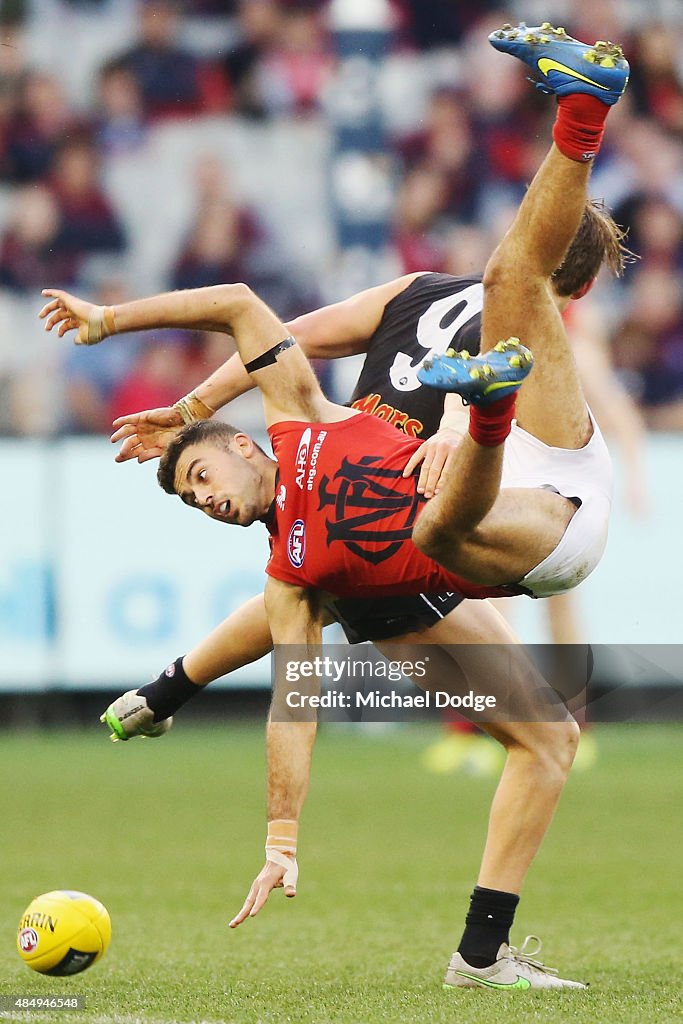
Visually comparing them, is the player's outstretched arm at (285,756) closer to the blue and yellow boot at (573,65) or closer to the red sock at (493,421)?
the red sock at (493,421)

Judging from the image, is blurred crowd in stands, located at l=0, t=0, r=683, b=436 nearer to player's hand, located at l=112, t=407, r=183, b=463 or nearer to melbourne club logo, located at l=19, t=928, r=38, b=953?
player's hand, located at l=112, t=407, r=183, b=463

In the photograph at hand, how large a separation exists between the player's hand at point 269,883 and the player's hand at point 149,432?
1.66 meters

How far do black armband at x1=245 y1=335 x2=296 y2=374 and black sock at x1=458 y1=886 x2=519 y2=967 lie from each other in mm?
1717

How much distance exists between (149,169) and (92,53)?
1.09m

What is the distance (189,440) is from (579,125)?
154 cm

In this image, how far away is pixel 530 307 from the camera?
4926 mm

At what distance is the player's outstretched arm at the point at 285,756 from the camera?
451 cm

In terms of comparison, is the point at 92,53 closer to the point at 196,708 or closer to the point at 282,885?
the point at 196,708

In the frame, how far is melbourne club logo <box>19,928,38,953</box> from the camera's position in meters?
4.66

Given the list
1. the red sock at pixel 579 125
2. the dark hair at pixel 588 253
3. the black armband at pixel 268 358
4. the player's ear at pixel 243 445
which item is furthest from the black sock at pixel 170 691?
the red sock at pixel 579 125

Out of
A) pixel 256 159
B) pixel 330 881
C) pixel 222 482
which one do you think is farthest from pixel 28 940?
pixel 256 159

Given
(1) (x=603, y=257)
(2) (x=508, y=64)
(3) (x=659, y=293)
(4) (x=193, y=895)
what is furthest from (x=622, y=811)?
(2) (x=508, y=64)

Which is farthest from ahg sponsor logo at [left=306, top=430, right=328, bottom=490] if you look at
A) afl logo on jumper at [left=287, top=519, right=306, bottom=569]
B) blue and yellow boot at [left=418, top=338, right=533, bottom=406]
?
blue and yellow boot at [left=418, top=338, right=533, bottom=406]

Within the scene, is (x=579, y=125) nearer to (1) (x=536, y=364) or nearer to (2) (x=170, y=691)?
(1) (x=536, y=364)
